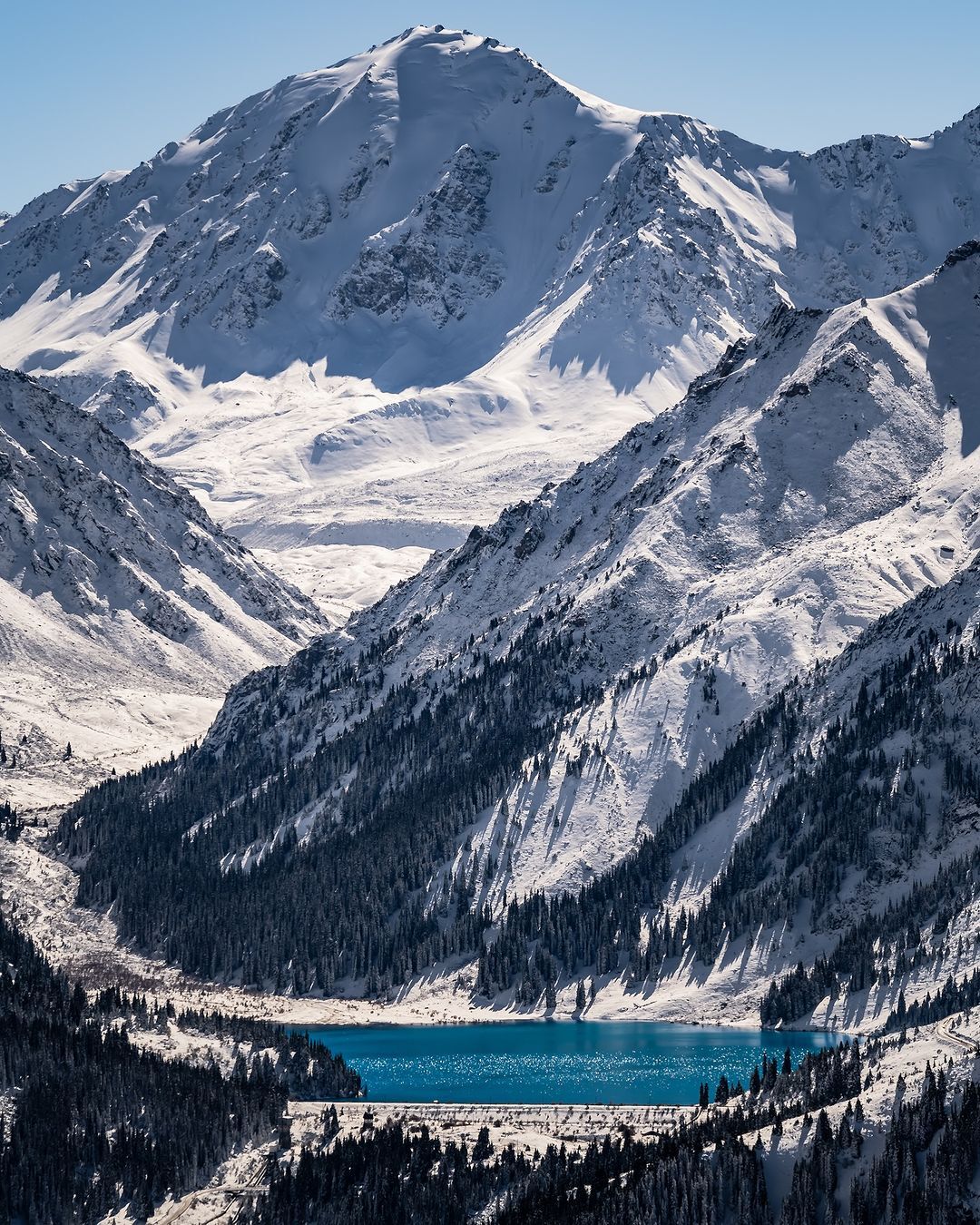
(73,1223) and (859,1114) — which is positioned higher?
(859,1114)

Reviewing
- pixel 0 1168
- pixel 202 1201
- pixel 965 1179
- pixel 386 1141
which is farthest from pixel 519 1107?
pixel 965 1179

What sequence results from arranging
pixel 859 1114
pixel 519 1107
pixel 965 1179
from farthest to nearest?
1. pixel 519 1107
2. pixel 859 1114
3. pixel 965 1179

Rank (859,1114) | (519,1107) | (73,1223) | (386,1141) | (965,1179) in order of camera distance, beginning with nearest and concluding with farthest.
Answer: (965,1179) < (859,1114) < (73,1223) < (386,1141) < (519,1107)

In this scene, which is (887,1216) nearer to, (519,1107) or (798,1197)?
(798,1197)

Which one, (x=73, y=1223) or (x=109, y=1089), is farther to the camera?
(x=109, y=1089)

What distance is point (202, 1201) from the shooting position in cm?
17050

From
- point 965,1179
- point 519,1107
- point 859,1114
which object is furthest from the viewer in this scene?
point 519,1107

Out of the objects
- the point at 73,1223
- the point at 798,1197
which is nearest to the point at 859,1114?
the point at 798,1197

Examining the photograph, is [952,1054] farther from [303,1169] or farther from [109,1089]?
[109,1089]

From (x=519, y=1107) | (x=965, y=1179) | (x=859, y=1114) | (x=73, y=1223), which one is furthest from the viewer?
(x=519, y=1107)

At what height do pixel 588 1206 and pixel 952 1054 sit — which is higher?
pixel 952 1054

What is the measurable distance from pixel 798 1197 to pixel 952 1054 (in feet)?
71.0

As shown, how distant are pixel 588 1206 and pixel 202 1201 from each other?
3563cm

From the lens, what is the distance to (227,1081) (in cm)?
19662
